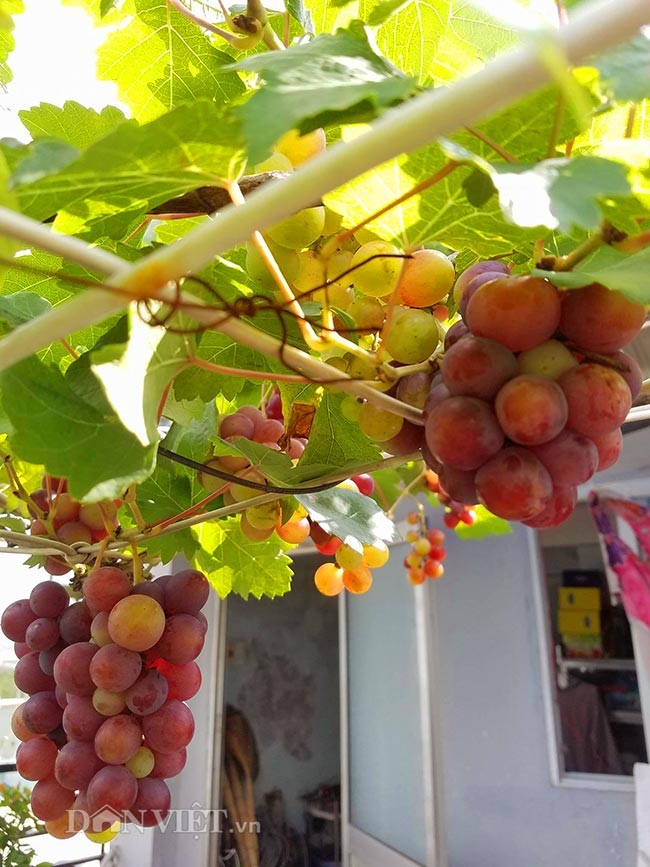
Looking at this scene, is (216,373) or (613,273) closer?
(613,273)

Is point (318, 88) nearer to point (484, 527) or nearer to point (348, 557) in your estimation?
point (348, 557)

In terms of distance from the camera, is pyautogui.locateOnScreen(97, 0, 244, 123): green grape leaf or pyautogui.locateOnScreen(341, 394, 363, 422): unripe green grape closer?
pyautogui.locateOnScreen(341, 394, 363, 422): unripe green grape

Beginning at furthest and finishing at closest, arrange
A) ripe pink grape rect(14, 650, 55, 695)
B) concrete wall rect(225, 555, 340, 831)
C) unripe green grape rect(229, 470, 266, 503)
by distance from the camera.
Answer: concrete wall rect(225, 555, 340, 831), ripe pink grape rect(14, 650, 55, 695), unripe green grape rect(229, 470, 266, 503)

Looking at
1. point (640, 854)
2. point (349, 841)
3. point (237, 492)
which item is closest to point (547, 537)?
point (640, 854)

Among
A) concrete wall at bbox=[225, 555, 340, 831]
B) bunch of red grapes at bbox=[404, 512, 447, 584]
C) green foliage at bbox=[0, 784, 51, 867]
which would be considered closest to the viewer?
bunch of red grapes at bbox=[404, 512, 447, 584]

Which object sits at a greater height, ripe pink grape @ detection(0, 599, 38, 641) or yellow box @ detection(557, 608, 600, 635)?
yellow box @ detection(557, 608, 600, 635)

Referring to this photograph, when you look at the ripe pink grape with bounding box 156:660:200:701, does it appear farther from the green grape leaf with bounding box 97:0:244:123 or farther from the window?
the window

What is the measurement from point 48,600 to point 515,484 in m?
0.47

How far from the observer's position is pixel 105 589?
19.8 inches

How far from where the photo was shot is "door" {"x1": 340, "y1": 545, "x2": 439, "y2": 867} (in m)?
2.23

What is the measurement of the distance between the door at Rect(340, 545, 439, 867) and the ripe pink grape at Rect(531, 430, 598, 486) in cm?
208

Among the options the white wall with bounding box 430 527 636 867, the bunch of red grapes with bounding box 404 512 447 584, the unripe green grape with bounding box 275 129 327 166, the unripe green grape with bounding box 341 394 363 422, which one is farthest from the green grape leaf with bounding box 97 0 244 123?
the white wall with bounding box 430 527 636 867

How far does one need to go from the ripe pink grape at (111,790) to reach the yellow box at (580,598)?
2257 mm

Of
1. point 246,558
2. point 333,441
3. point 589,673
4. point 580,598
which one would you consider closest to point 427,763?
point 589,673
